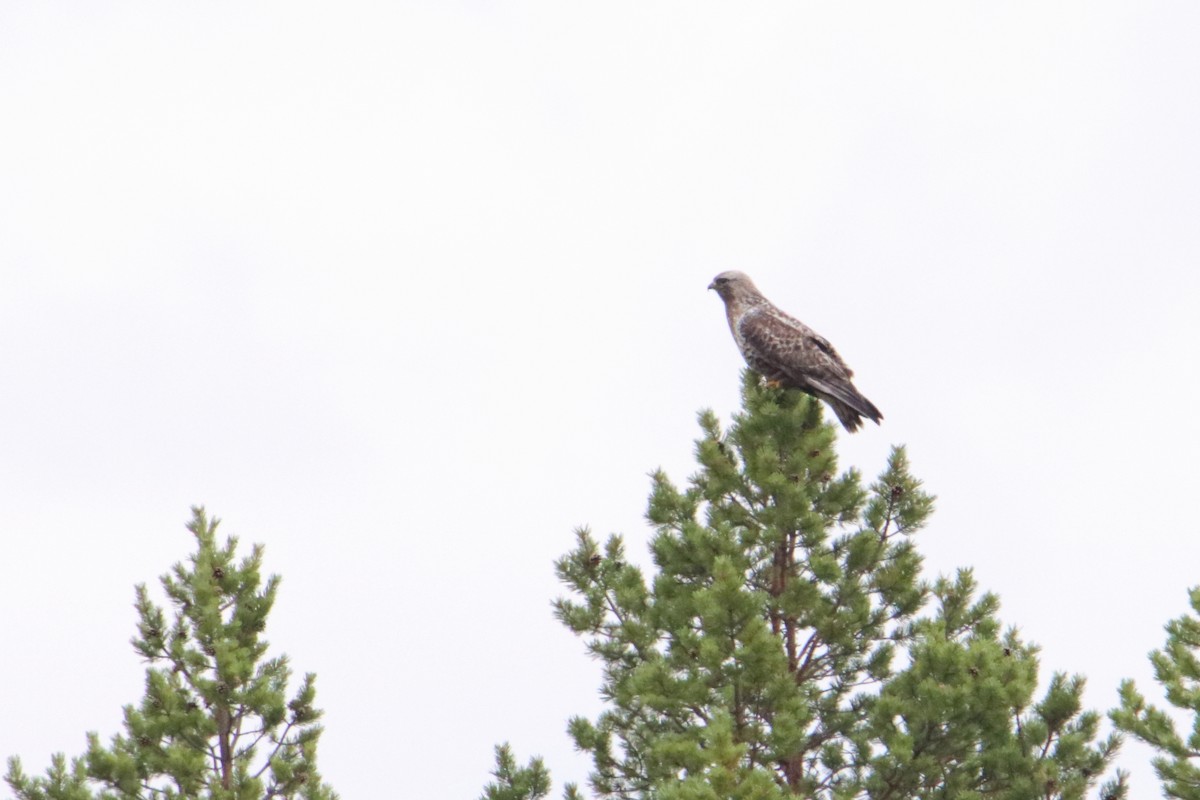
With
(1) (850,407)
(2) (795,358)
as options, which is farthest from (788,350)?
(1) (850,407)

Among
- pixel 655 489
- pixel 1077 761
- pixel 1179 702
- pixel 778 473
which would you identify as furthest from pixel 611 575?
pixel 1179 702

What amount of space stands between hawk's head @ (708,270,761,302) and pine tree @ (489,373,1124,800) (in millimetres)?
2368

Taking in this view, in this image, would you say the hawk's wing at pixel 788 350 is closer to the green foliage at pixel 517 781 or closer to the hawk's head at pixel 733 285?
the hawk's head at pixel 733 285

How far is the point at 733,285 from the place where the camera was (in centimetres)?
1958

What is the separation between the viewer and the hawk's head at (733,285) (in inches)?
766

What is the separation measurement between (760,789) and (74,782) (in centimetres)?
708

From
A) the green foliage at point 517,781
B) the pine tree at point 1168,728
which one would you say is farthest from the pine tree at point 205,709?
the pine tree at point 1168,728

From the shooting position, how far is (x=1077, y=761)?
1584 centimetres

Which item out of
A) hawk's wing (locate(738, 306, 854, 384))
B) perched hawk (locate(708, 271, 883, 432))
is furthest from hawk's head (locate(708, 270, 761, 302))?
hawk's wing (locate(738, 306, 854, 384))

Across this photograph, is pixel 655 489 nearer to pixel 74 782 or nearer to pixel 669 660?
pixel 669 660

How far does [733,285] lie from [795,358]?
245 centimetres

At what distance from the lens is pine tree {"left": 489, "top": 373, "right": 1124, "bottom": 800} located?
14.9 metres

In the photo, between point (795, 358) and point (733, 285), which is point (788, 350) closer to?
point (795, 358)

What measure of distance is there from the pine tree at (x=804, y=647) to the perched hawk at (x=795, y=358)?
22cm
